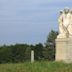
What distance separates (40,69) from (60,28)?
5.68 m

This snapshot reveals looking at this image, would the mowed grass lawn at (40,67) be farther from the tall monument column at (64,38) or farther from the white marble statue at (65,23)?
the white marble statue at (65,23)

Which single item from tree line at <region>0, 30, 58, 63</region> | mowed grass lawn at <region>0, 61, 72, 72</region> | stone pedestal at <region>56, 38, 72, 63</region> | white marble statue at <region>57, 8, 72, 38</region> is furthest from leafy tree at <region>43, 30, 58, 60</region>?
mowed grass lawn at <region>0, 61, 72, 72</region>

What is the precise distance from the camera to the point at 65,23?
2905cm

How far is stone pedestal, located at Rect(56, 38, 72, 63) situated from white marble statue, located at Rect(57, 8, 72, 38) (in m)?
0.57

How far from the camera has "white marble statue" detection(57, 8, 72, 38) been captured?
28764 mm

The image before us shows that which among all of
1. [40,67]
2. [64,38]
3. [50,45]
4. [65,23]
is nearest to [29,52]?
[50,45]

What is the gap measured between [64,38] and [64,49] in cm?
70

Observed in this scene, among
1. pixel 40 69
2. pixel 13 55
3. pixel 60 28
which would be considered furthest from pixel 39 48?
pixel 40 69

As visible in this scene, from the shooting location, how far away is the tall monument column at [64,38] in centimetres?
2798

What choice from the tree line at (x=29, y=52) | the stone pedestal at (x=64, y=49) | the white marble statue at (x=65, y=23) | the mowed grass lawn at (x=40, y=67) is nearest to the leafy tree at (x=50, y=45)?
the tree line at (x=29, y=52)

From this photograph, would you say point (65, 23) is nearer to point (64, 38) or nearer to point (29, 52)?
point (64, 38)

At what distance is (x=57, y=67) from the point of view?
Result: 984 inches

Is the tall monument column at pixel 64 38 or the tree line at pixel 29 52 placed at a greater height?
the tall monument column at pixel 64 38

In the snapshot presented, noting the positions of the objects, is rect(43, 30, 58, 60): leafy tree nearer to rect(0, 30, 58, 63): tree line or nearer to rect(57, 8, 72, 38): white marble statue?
rect(0, 30, 58, 63): tree line
